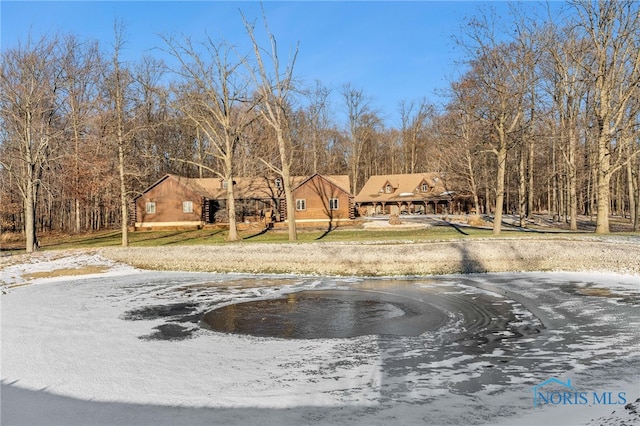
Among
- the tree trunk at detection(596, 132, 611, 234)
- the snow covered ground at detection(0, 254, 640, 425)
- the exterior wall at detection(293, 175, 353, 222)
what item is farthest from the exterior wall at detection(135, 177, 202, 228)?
the tree trunk at detection(596, 132, 611, 234)

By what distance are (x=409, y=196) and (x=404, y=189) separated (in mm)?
2167

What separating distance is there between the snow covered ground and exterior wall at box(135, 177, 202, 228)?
33135 millimetres

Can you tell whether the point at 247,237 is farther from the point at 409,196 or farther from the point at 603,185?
the point at 409,196

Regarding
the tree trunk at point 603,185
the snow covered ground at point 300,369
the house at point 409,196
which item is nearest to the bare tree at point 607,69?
the tree trunk at point 603,185

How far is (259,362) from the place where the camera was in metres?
9.05

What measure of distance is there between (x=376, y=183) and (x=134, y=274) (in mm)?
48632

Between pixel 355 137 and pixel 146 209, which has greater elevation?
pixel 355 137

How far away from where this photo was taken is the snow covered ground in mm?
6590

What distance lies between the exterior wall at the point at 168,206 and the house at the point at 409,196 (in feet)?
75.7

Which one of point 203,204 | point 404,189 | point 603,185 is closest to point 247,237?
point 203,204

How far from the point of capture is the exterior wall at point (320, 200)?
48.3m

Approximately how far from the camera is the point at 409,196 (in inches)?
2507

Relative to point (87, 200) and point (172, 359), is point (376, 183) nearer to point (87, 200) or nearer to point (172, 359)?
point (87, 200)

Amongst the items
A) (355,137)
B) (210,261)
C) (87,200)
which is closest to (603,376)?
(210,261)
